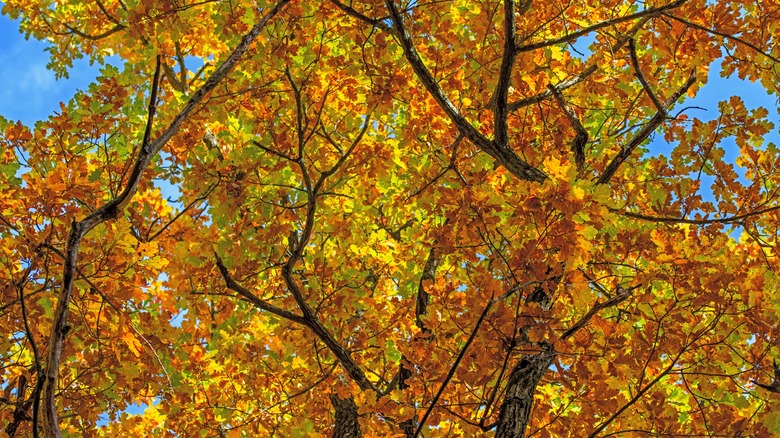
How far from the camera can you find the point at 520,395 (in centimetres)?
357

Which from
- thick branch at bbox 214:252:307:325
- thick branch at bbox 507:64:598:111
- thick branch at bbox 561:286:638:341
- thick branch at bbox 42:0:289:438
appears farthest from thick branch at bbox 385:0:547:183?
thick branch at bbox 42:0:289:438

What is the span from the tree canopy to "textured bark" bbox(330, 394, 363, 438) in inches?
0.8

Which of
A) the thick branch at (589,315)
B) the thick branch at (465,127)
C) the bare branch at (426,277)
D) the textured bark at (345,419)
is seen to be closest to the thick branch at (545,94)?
the thick branch at (465,127)

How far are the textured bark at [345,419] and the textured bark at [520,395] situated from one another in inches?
89.8

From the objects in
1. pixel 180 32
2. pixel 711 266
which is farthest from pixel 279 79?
pixel 711 266

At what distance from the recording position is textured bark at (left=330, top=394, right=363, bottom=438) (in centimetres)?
553

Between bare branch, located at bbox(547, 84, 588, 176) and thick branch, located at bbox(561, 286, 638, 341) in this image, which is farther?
bare branch, located at bbox(547, 84, 588, 176)

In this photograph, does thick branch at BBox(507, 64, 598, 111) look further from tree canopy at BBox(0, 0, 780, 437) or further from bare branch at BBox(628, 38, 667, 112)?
bare branch at BBox(628, 38, 667, 112)

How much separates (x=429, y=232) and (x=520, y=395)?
46.4 inches

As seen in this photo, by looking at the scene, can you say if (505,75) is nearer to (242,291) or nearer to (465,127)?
(465,127)

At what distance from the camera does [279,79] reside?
520 centimetres

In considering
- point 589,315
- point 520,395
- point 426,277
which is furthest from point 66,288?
point 426,277

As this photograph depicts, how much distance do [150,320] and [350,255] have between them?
1.91 metres

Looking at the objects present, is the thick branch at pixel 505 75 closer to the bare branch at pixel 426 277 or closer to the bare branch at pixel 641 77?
the bare branch at pixel 641 77
